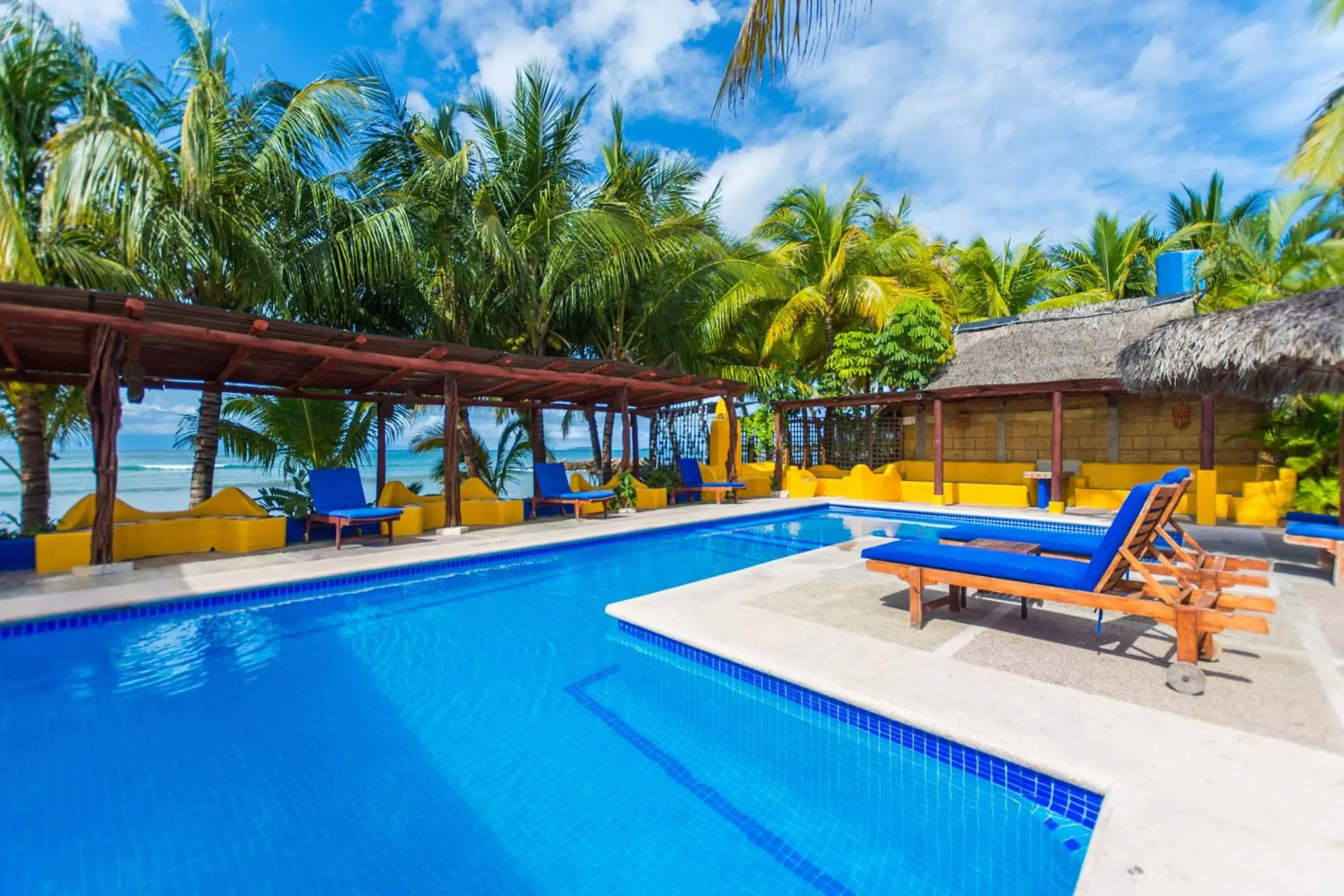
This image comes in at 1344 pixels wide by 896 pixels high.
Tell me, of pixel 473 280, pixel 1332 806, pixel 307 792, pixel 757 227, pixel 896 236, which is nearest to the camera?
pixel 1332 806

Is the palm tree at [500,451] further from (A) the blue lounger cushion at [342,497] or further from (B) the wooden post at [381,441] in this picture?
(A) the blue lounger cushion at [342,497]

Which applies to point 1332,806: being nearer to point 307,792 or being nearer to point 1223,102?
point 307,792

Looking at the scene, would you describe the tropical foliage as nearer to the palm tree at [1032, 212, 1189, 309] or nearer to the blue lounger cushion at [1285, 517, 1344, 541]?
the palm tree at [1032, 212, 1189, 309]

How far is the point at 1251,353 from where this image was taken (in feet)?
18.4

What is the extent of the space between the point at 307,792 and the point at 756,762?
2.16 meters

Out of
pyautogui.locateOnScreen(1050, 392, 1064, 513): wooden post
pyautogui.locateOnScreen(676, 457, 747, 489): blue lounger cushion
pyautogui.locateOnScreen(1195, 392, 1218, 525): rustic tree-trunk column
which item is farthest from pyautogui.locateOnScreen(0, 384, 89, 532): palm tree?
→ pyautogui.locateOnScreen(1195, 392, 1218, 525): rustic tree-trunk column

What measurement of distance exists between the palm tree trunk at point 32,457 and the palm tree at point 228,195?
5.15ft

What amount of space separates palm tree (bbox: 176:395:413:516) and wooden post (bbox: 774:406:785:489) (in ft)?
31.2

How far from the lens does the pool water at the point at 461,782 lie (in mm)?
2330

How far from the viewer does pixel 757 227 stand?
19.2 metres

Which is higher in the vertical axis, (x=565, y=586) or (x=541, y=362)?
(x=541, y=362)

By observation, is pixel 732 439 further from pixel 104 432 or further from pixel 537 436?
pixel 104 432

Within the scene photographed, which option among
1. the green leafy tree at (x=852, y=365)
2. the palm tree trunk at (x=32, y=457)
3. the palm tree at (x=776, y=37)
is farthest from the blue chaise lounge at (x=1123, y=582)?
the green leafy tree at (x=852, y=365)

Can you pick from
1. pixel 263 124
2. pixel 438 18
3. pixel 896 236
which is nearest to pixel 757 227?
pixel 896 236
